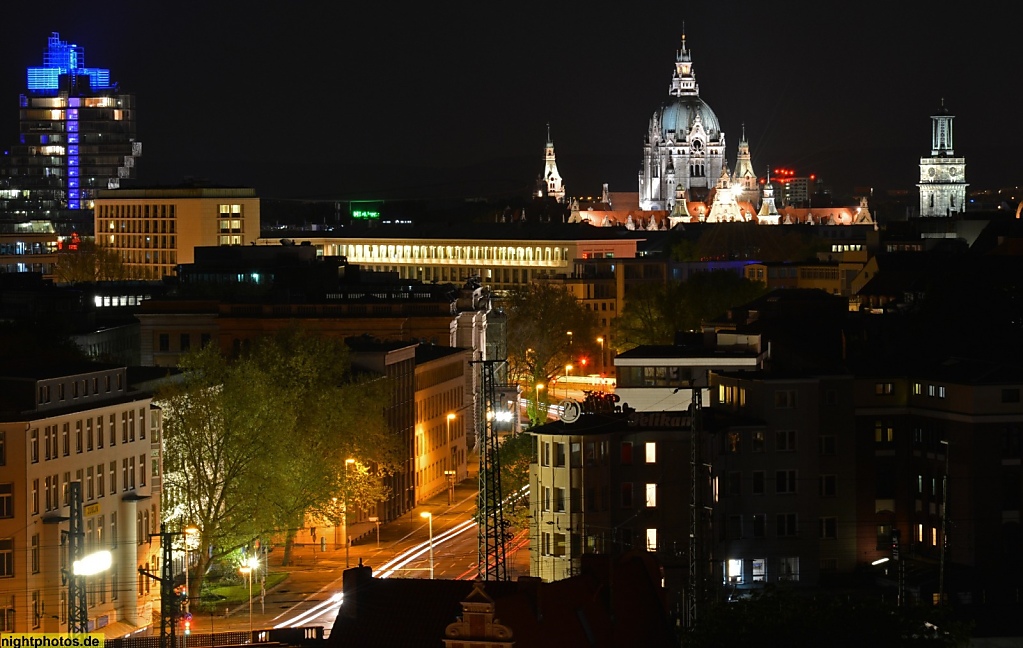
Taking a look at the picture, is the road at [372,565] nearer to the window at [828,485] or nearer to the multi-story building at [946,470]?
the window at [828,485]

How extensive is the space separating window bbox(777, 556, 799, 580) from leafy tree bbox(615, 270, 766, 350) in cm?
7111

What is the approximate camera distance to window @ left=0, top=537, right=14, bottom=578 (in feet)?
240

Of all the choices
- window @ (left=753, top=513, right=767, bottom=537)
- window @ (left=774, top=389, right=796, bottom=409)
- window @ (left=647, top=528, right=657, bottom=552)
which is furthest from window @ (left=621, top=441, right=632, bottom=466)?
window @ (left=774, top=389, right=796, bottom=409)

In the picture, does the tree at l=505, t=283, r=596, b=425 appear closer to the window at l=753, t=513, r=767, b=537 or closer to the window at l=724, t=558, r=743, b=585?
the window at l=753, t=513, r=767, b=537

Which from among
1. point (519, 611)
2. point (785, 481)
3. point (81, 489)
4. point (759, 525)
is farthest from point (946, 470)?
point (519, 611)

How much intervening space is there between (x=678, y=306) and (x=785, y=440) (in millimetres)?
82223

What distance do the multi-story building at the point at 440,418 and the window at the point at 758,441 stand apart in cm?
2881

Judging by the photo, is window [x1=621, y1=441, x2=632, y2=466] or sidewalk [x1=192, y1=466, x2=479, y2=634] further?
window [x1=621, y1=441, x2=632, y2=466]

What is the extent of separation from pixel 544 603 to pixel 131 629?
22.4 meters

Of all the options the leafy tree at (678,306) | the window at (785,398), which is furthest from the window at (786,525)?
the leafy tree at (678,306)

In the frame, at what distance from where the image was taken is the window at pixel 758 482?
84812 mm

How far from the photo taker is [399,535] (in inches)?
3910

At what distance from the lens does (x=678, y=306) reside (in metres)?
168

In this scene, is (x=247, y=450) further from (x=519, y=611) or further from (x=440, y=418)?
(x=440, y=418)
